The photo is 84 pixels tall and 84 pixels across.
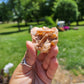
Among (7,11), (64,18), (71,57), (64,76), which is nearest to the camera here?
(64,76)

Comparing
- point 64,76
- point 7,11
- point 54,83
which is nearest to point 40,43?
point 54,83

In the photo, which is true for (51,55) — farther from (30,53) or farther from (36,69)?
(36,69)

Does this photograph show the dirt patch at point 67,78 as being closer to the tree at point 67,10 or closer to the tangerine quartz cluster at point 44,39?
the tangerine quartz cluster at point 44,39

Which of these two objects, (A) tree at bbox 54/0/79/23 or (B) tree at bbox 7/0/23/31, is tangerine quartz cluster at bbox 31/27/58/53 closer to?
(B) tree at bbox 7/0/23/31

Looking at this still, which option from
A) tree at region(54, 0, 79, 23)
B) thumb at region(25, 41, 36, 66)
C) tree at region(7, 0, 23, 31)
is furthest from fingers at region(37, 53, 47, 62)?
tree at region(54, 0, 79, 23)

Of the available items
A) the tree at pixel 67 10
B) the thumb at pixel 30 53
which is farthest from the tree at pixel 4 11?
the thumb at pixel 30 53

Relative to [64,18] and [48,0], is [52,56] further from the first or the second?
[48,0]
